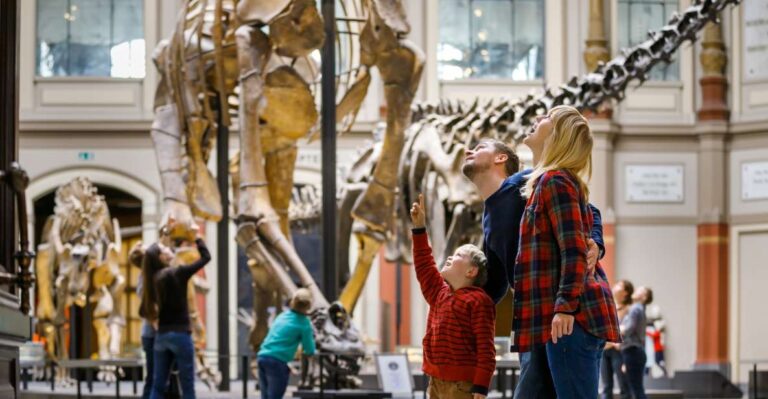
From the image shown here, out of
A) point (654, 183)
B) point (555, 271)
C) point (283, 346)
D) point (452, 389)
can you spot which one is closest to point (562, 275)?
point (555, 271)

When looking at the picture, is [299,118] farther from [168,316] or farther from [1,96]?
[1,96]

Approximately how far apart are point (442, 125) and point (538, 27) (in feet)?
40.4

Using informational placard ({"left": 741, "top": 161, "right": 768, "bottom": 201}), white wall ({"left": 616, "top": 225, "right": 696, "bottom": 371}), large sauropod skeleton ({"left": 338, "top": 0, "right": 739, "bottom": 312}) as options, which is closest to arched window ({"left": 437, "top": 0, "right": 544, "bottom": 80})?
white wall ({"left": 616, "top": 225, "right": 696, "bottom": 371})

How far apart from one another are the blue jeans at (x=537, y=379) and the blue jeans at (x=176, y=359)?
5.77 m

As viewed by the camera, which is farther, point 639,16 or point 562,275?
point 639,16

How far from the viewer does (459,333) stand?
682 cm

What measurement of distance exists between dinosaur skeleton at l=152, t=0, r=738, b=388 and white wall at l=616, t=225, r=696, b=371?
11408mm

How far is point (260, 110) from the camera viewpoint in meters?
13.8

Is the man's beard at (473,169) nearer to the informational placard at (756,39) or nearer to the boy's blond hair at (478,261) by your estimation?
the boy's blond hair at (478,261)

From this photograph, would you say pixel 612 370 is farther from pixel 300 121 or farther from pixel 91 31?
pixel 91 31

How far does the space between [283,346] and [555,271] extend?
5773 mm

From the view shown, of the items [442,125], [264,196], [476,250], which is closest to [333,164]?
[264,196]

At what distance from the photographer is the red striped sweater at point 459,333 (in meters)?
6.74

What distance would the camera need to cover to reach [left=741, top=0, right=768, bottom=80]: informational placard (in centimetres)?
2850
